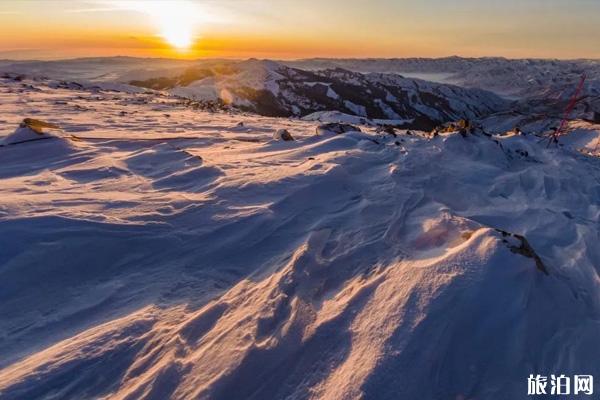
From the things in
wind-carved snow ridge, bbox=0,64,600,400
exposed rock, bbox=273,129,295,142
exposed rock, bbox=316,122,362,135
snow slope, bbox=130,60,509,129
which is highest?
snow slope, bbox=130,60,509,129

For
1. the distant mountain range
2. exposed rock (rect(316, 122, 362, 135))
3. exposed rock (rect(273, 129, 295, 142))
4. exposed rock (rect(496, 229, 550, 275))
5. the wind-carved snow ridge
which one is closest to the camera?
the wind-carved snow ridge

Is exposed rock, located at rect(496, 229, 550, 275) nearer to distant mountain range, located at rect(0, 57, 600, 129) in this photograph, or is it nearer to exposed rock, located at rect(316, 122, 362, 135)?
exposed rock, located at rect(316, 122, 362, 135)

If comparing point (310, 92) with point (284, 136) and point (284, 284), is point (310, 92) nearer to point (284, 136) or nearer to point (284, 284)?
point (284, 136)

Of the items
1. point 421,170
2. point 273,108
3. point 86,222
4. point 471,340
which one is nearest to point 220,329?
point 471,340

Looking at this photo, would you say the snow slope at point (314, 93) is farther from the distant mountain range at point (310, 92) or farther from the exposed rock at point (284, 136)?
the exposed rock at point (284, 136)

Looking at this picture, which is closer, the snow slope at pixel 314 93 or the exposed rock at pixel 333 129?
the exposed rock at pixel 333 129

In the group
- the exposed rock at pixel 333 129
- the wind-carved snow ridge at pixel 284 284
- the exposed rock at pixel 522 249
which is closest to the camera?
the wind-carved snow ridge at pixel 284 284

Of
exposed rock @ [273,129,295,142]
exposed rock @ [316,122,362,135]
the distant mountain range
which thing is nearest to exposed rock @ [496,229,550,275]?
exposed rock @ [273,129,295,142]

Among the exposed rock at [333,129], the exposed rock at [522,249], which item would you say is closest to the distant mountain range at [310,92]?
the exposed rock at [333,129]

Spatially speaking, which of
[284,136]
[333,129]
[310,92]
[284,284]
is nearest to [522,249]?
[284,284]
